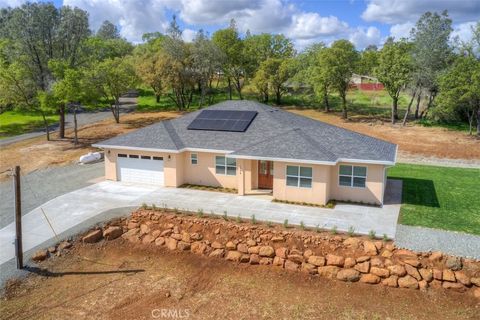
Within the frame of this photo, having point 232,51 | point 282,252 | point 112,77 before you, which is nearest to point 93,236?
point 282,252

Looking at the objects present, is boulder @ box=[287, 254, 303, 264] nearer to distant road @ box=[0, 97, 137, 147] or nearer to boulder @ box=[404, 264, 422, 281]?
boulder @ box=[404, 264, 422, 281]

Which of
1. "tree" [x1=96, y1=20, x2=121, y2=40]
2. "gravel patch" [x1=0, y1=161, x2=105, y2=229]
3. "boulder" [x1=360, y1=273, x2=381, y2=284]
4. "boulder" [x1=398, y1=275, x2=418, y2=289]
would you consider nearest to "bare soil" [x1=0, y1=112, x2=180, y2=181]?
"gravel patch" [x1=0, y1=161, x2=105, y2=229]

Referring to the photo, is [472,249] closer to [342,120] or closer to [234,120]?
[234,120]

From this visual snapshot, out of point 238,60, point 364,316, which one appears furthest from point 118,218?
point 238,60

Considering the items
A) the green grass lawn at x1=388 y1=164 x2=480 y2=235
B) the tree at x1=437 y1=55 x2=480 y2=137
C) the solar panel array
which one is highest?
the tree at x1=437 y1=55 x2=480 y2=137

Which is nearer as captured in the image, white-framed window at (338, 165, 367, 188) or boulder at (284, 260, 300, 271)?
boulder at (284, 260, 300, 271)

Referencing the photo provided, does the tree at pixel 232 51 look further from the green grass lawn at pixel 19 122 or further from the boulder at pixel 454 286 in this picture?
the boulder at pixel 454 286

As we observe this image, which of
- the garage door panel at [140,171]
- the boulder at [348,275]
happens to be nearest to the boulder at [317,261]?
the boulder at [348,275]
